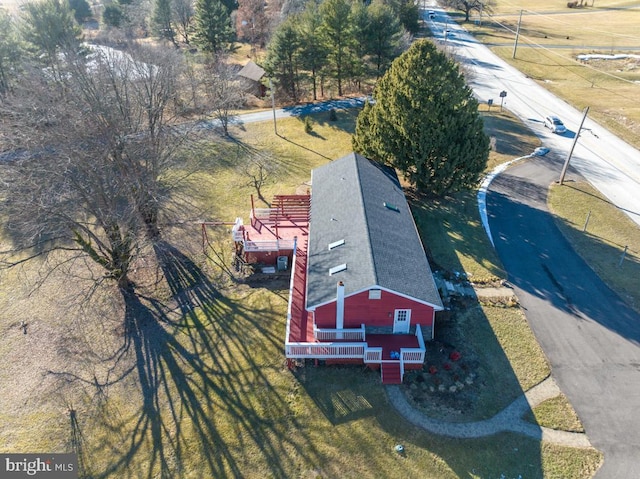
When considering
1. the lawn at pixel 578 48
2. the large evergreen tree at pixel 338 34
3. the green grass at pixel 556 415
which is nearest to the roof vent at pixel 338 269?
the green grass at pixel 556 415

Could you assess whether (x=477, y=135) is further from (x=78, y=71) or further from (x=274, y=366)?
(x=78, y=71)

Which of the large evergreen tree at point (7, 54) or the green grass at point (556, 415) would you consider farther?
the large evergreen tree at point (7, 54)

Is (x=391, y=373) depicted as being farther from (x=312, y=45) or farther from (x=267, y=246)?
(x=312, y=45)

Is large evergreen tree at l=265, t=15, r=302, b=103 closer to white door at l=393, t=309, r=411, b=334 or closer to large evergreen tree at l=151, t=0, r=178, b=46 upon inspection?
large evergreen tree at l=151, t=0, r=178, b=46

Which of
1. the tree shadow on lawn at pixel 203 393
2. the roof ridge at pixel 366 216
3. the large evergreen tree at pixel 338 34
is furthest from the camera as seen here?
the large evergreen tree at pixel 338 34

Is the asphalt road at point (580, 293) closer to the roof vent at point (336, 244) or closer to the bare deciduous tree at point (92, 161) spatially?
the roof vent at point (336, 244)

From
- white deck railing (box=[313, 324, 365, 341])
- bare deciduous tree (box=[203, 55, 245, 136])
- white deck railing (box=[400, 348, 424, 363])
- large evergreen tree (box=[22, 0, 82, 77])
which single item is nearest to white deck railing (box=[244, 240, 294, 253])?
white deck railing (box=[313, 324, 365, 341])
